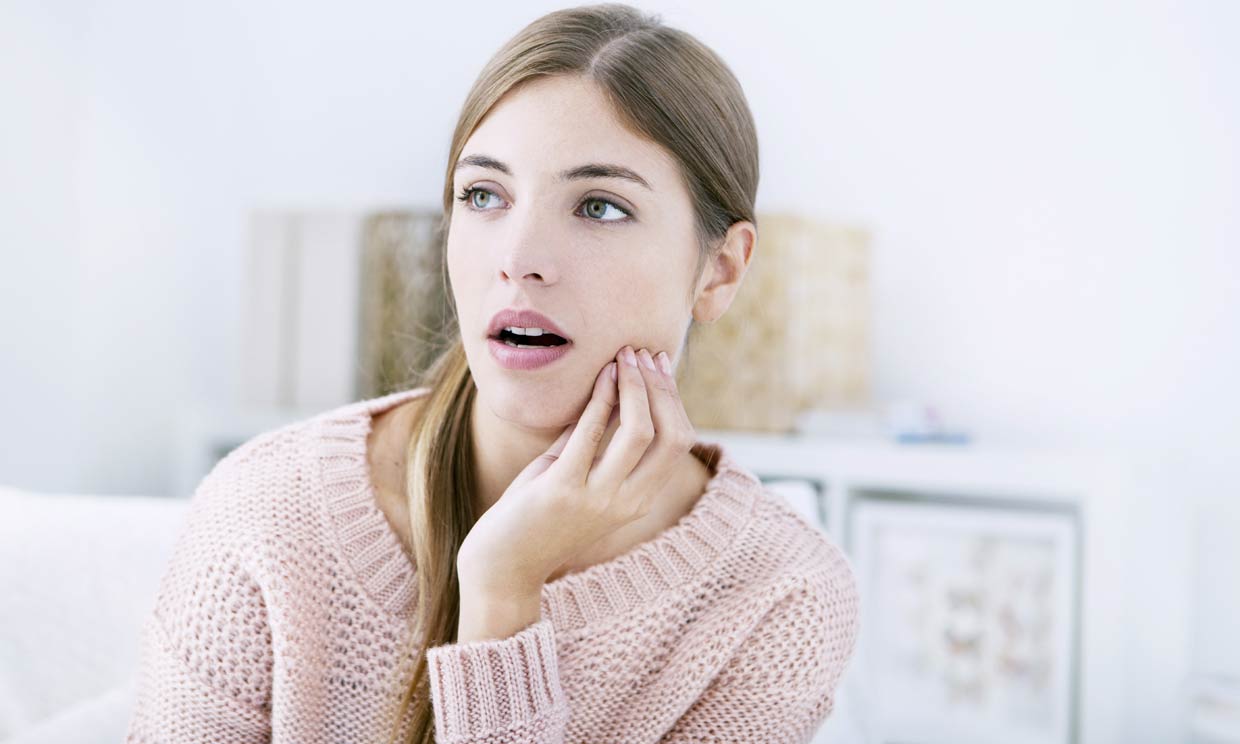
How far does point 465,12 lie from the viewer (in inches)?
106

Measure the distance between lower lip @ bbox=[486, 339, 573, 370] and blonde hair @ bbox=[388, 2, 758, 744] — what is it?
16cm

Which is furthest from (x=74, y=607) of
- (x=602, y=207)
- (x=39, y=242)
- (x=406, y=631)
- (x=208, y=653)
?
(x=39, y=242)

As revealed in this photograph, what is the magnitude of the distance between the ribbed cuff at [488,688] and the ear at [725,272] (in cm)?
39

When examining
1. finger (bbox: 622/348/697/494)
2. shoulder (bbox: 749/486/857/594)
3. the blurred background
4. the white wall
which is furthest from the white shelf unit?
the white wall

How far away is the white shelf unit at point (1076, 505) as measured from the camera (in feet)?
6.51

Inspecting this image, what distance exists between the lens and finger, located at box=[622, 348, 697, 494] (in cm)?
100

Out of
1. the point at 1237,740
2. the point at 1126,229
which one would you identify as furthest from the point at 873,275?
the point at 1237,740

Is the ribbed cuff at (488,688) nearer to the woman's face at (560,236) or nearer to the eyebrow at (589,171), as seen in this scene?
the woman's face at (560,236)

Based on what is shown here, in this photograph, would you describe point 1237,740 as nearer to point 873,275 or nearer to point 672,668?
point 873,275

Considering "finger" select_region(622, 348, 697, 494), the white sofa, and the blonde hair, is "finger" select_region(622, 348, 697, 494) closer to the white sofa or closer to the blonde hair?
the blonde hair

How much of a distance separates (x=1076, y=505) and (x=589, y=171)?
1.55m

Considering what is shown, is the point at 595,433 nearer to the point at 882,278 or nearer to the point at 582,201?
the point at 582,201

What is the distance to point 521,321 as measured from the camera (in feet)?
3.09

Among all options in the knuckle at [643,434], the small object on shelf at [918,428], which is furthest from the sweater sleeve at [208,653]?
the small object on shelf at [918,428]
